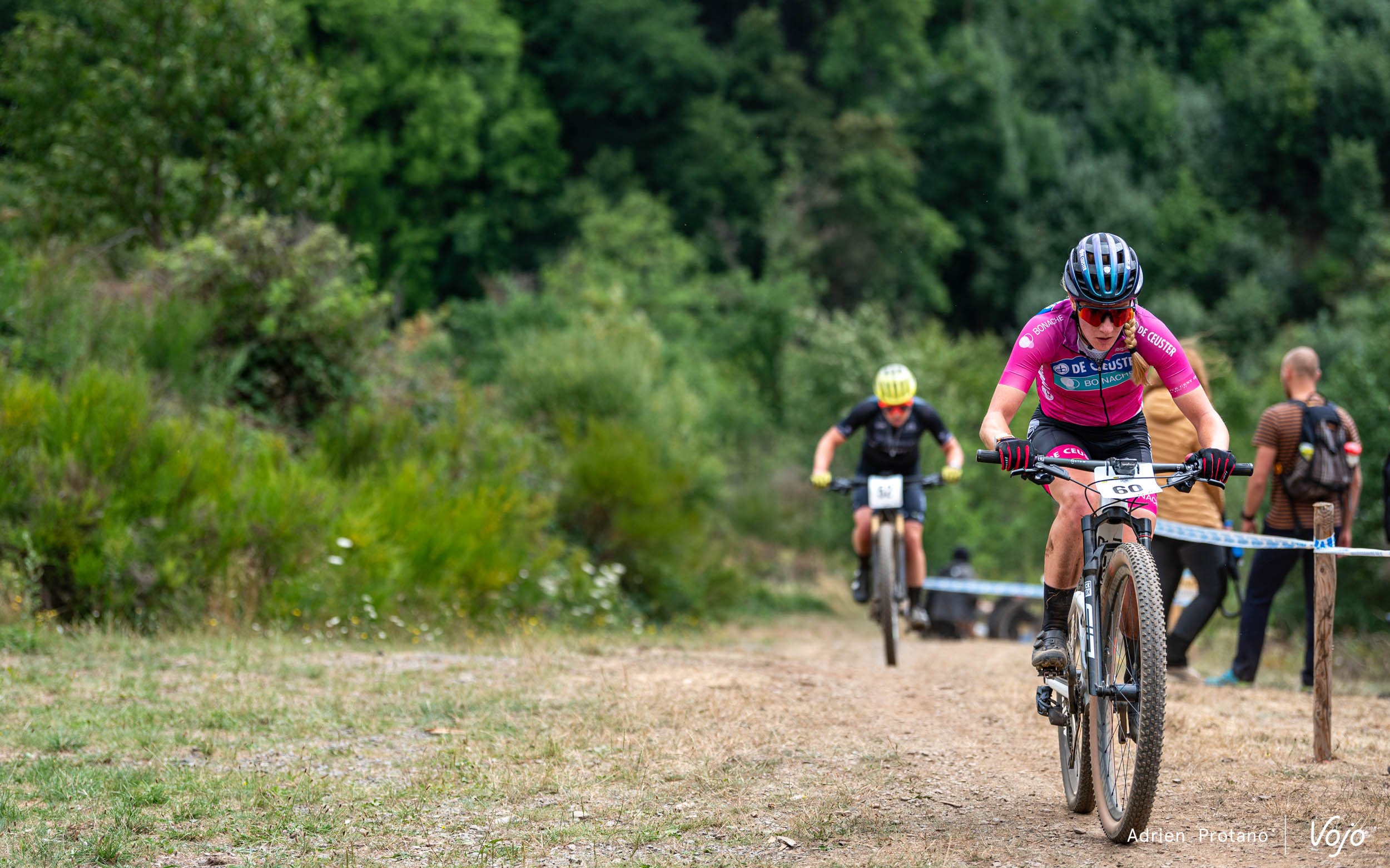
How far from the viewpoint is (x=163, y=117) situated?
18.5 m

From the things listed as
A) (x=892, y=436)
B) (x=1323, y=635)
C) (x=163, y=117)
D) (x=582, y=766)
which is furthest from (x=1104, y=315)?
(x=163, y=117)

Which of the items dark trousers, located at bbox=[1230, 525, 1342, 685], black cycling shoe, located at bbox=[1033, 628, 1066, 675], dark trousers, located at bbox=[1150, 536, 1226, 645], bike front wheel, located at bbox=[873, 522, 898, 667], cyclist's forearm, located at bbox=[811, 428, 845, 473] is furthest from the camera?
cyclist's forearm, located at bbox=[811, 428, 845, 473]

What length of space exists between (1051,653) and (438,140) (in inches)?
1724

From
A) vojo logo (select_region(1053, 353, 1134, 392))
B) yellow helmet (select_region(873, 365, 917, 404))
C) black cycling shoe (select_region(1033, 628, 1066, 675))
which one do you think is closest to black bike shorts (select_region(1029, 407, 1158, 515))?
vojo logo (select_region(1053, 353, 1134, 392))

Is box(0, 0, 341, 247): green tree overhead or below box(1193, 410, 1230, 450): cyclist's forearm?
overhead

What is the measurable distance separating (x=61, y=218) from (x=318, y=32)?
30.5 meters

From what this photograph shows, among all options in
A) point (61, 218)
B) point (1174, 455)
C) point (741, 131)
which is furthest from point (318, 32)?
point (1174, 455)

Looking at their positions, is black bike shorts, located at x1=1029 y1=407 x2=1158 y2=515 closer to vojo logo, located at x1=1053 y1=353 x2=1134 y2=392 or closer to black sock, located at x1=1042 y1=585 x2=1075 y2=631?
vojo logo, located at x1=1053 y1=353 x2=1134 y2=392

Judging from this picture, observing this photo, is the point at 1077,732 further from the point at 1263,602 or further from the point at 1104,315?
the point at 1263,602

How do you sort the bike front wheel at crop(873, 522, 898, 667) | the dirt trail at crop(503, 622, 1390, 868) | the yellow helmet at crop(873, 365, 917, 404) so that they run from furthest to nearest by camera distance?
the yellow helmet at crop(873, 365, 917, 404), the bike front wheel at crop(873, 522, 898, 667), the dirt trail at crop(503, 622, 1390, 868)

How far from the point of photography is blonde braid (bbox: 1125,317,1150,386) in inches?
212

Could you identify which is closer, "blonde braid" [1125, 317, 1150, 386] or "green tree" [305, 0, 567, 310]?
"blonde braid" [1125, 317, 1150, 386]

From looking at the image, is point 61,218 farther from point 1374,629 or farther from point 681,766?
point 1374,629

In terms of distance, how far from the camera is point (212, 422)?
13.3 m
